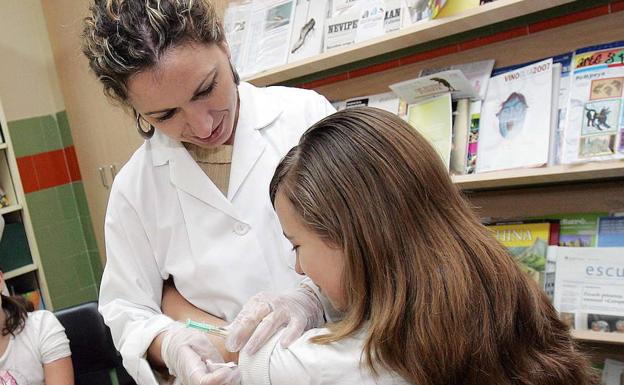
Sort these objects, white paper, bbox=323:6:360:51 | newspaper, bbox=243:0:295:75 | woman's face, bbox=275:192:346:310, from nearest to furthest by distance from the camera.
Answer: woman's face, bbox=275:192:346:310 < white paper, bbox=323:6:360:51 < newspaper, bbox=243:0:295:75

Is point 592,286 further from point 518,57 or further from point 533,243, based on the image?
point 518,57

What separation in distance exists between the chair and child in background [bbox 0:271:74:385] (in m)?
0.06

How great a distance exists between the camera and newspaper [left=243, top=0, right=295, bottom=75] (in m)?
2.01

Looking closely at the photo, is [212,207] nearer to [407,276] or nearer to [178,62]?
[178,62]

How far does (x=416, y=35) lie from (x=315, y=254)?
37.6 inches

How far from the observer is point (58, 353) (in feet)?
6.24

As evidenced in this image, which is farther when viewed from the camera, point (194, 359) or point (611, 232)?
point (611, 232)

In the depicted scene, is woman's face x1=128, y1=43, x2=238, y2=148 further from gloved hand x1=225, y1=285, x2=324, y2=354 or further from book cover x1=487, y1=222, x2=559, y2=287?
book cover x1=487, y1=222, x2=559, y2=287

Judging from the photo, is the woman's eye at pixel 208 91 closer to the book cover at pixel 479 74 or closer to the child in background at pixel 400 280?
the child in background at pixel 400 280

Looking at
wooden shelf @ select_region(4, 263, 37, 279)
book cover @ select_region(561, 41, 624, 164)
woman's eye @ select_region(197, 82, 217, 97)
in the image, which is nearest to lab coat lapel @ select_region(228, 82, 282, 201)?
woman's eye @ select_region(197, 82, 217, 97)

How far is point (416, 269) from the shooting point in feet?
2.59

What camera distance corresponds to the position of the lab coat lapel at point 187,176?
3.62 ft

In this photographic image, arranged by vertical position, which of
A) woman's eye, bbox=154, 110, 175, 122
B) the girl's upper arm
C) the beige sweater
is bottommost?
the girl's upper arm

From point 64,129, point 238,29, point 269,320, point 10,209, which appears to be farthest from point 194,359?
point 64,129
